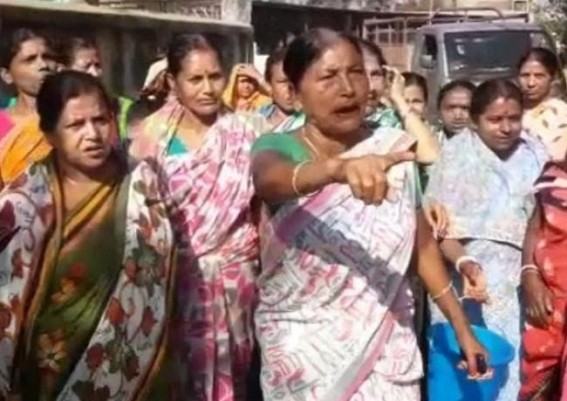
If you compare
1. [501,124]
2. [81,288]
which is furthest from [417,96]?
[81,288]

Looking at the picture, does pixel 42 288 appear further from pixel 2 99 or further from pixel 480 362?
pixel 2 99

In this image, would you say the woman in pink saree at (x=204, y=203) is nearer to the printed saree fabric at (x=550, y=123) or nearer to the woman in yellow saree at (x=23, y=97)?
the woman in yellow saree at (x=23, y=97)

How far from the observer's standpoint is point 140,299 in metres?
4.43

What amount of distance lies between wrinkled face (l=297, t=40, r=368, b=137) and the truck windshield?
42.9 ft

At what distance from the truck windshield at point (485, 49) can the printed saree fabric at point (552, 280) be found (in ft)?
40.1

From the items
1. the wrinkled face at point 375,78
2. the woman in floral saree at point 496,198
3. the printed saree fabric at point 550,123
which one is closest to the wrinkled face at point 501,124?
the woman in floral saree at point 496,198

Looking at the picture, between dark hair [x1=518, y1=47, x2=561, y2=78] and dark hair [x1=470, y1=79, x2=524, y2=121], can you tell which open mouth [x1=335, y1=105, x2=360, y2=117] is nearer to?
dark hair [x1=470, y1=79, x2=524, y2=121]

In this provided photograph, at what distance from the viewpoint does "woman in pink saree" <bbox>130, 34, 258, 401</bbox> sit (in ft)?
17.5

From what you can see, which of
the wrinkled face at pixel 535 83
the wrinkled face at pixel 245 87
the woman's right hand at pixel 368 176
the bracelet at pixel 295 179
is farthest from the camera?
the wrinkled face at pixel 535 83

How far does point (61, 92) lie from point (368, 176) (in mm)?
1353

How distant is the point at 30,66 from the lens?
5.32 m

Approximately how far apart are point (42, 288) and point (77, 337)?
19 centimetres

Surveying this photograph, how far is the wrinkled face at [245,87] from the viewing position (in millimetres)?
6828

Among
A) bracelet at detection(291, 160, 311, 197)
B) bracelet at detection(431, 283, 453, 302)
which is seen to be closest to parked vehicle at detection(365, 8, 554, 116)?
bracelet at detection(431, 283, 453, 302)
